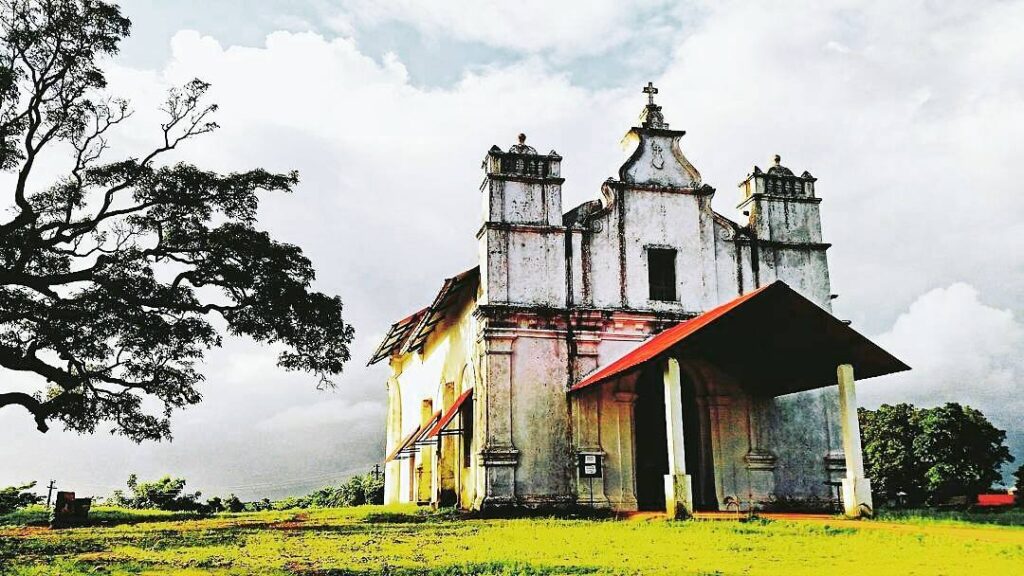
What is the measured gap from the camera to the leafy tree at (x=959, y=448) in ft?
95.8

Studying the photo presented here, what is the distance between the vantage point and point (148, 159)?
18859 mm

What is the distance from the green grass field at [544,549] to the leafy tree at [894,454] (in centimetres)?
1890

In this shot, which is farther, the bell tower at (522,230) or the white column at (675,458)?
the bell tower at (522,230)

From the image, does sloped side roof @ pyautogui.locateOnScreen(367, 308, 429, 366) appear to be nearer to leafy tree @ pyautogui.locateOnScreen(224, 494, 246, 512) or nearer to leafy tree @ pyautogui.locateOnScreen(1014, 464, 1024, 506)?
leafy tree @ pyautogui.locateOnScreen(224, 494, 246, 512)

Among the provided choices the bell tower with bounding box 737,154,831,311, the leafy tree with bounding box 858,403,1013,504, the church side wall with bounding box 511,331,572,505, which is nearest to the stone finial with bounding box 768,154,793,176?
the bell tower with bounding box 737,154,831,311

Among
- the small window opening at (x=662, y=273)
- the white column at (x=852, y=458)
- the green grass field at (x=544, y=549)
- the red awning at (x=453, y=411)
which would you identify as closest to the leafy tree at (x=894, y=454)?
the small window opening at (x=662, y=273)

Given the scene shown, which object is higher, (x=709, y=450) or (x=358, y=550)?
(x=709, y=450)

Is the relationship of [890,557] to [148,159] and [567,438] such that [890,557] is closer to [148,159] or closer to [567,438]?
[567,438]

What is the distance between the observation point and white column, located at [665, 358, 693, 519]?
1356 cm

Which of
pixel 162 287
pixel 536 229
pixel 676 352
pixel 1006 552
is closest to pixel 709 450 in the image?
pixel 676 352

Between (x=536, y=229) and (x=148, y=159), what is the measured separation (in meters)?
8.65

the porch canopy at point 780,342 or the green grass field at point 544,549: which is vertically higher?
the porch canopy at point 780,342

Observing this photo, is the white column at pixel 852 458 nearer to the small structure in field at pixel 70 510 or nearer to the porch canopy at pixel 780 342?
the porch canopy at pixel 780 342

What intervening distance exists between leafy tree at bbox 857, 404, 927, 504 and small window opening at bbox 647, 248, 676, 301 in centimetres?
1639
